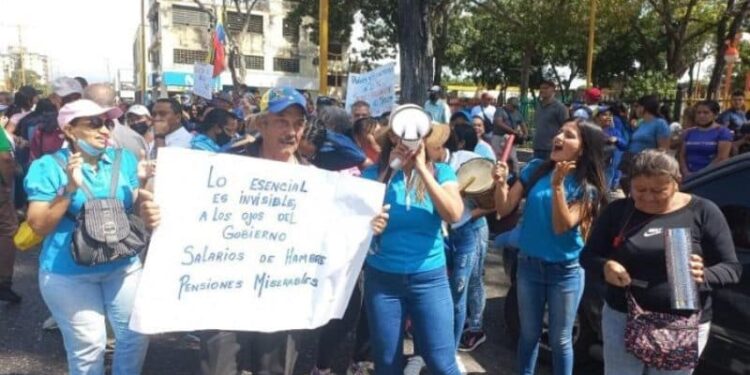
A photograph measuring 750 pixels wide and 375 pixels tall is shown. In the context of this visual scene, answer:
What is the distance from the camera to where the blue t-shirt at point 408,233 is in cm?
293

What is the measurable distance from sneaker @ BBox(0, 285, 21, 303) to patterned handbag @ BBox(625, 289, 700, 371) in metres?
5.11

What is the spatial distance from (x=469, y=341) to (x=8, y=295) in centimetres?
393

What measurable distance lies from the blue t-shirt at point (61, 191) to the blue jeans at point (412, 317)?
3.99 feet

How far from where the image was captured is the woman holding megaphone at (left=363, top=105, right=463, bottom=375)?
9.62 feet

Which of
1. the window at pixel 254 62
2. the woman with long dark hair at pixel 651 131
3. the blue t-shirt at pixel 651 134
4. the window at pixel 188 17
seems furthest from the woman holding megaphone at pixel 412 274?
the window at pixel 188 17

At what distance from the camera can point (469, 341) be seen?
469 cm

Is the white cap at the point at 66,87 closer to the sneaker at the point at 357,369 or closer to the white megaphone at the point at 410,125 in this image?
the sneaker at the point at 357,369

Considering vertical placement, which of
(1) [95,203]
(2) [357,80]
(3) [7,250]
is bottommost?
(3) [7,250]

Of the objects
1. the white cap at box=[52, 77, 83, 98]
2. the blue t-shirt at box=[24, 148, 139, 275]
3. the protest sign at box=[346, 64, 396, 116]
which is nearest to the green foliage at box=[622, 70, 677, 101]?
the protest sign at box=[346, 64, 396, 116]

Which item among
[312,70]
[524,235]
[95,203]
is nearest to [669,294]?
[524,235]

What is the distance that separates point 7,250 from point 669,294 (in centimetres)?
524

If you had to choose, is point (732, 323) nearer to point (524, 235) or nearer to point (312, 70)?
point (524, 235)

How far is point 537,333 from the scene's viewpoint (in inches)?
137

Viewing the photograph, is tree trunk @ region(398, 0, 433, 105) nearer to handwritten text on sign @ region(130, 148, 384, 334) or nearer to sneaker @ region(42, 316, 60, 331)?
sneaker @ region(42, 316, 60, 331)
